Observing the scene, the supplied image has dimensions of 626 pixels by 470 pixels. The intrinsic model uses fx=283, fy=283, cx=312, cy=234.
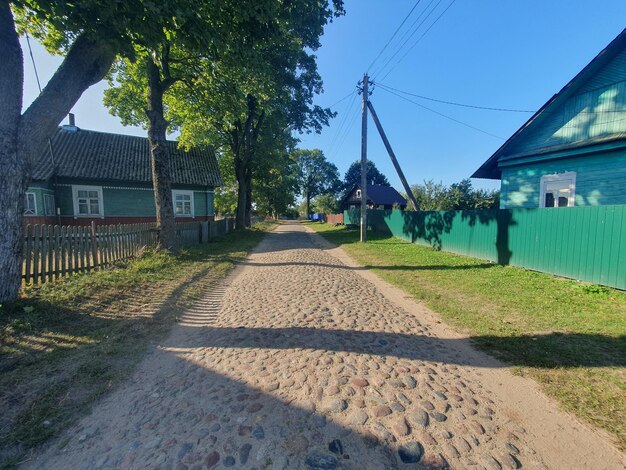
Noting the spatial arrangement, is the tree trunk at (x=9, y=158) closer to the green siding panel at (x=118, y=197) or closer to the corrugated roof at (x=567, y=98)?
the corrugated roof at (x=567, y=98)

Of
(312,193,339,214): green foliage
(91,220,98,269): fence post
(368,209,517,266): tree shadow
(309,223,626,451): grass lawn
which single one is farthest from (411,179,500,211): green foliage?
(312,193,339,214): green foliage

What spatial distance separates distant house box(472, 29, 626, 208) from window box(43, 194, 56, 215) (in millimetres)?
24199

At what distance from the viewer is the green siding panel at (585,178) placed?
8453 millimetres

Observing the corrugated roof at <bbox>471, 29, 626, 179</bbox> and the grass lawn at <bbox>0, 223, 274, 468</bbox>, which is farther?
the corrugated roof at <bbox>471, 29, 626, 179</bbox>

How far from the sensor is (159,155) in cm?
1013

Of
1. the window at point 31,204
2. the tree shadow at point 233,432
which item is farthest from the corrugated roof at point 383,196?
the tree shadow at point 233,432

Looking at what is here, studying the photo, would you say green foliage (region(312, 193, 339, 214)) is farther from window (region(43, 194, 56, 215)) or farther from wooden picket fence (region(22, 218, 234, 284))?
wooden picket fence (region(22, 218, 234, 284))

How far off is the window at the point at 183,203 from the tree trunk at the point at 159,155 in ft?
35.9

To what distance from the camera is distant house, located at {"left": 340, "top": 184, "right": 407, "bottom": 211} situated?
41.4m

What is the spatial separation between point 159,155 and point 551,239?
1252 cm

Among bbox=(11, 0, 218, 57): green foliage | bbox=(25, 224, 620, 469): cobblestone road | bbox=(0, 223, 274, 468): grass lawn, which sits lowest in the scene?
bbox=(25, 224, 620, 469): cobblestone road

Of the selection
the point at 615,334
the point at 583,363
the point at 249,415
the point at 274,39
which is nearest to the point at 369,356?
the point at 249,415

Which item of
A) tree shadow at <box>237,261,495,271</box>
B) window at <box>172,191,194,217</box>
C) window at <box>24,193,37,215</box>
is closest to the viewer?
tree shadow at <box>237,261,495,271</box>

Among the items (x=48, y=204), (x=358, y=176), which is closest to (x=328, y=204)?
(x=358, y=176)
